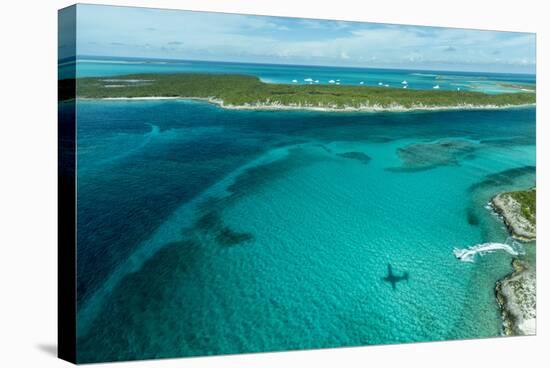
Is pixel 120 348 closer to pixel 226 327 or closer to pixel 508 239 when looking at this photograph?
pixel 226 327

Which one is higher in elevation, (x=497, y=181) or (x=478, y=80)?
(x=478, y=80)

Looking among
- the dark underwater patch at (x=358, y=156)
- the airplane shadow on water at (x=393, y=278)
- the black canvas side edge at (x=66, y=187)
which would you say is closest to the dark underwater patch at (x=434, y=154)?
the dark underwater patch at (x=358, y=156)

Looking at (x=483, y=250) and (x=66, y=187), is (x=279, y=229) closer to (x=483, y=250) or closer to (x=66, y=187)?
(x=66, y=187)

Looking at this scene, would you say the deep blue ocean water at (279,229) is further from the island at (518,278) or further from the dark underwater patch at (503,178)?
the island at (518,278)

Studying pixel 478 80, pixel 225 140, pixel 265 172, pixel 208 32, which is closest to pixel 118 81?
pixel 208 32

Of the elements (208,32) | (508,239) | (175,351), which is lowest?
→ (175,351)

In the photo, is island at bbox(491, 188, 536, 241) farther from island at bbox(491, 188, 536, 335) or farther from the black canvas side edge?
the black canvas side edge

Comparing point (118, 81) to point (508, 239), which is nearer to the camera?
point (118, 81)
